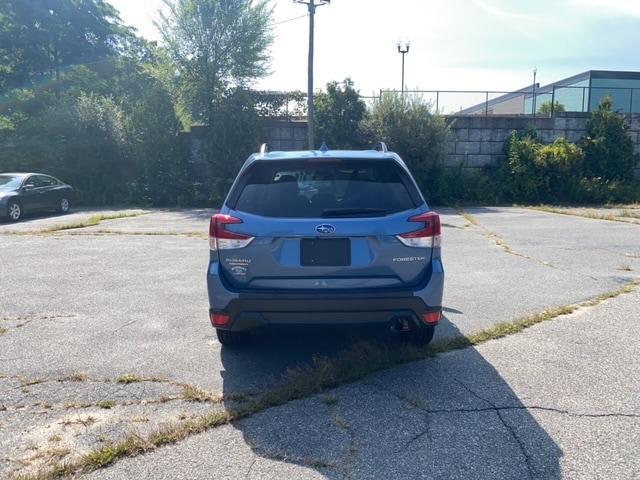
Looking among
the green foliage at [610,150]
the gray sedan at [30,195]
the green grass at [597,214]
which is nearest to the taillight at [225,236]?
the green grass at [597,214]

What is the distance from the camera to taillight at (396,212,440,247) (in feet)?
13.5

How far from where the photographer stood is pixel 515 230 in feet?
42.0

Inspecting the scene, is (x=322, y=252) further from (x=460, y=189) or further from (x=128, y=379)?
(x=460, y=189)

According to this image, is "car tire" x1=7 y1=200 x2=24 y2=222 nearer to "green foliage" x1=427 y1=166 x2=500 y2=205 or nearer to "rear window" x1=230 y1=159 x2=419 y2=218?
"green foliage" x1=427 y1=166 x2=500 y2=205

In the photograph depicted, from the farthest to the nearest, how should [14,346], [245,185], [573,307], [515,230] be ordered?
1. [515,230]
2. [573,307]
3. [14,346]
4. [245,185]

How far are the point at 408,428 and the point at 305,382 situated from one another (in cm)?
90

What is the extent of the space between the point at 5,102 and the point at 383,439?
28379 millimetres

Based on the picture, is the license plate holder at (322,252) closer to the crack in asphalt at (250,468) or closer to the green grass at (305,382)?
the green grass at (305,382)

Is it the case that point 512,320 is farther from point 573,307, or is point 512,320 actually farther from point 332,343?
point 332,343

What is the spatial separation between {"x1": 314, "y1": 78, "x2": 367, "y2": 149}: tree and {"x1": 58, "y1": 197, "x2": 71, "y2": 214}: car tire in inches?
361

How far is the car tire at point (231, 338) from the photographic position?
484 centimetres

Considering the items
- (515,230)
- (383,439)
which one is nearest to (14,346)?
(383,439)

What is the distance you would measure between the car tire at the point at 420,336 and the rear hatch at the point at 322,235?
30.9 inches

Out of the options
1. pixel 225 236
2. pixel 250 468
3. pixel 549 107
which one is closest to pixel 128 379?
pixel 225 236
